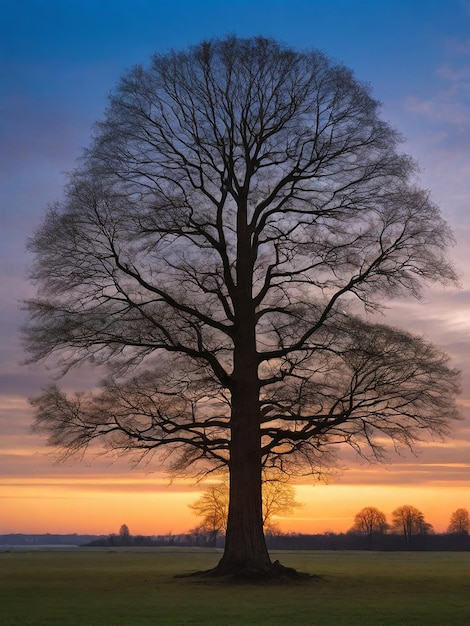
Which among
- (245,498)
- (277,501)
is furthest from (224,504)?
(245,498)

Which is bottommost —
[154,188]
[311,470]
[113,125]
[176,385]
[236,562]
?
[236,562]

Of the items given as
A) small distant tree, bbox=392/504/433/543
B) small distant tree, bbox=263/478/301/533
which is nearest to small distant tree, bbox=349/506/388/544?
small distant tree, bbox=392/504/433/543

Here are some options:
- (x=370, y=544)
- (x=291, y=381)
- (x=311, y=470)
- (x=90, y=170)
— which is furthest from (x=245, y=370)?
(x=370, y=544)

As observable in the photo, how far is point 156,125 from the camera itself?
28.5 meters

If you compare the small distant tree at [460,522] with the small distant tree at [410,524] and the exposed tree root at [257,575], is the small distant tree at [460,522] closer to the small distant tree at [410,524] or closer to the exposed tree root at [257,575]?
the small distant tree at [410,524]

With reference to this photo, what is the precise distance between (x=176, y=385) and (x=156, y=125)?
953 centimetres

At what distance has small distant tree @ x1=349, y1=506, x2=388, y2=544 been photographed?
319 ft

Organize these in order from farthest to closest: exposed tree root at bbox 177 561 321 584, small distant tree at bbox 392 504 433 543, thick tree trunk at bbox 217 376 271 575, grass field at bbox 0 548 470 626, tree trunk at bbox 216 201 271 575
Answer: small distant tree at bbox 392 504 433 543 < tree trunk at bbox 216 201 271 575 < thick tree trunk at bbox 217 376 271 575 < exposed tree root at bbox 177 561 321 584 < grass field at bbox 0 548 470 626

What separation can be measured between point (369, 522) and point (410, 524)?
500 centimetres

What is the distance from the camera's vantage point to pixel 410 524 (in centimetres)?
9631

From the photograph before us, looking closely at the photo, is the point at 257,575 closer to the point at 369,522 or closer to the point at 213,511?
the point at 213,511

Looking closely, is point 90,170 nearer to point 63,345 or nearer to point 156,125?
point 156,125

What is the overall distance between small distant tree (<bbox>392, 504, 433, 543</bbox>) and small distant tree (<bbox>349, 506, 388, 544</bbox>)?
1.80m

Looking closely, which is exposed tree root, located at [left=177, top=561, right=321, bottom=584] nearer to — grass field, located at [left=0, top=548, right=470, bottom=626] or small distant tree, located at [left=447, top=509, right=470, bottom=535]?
grass field, located at [left=0, top=548, right=470, bottom=626]
